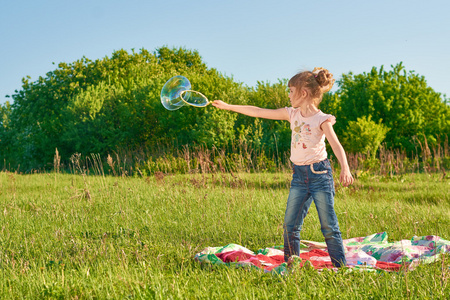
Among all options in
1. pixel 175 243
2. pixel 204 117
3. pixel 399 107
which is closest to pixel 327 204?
pixel 175 243

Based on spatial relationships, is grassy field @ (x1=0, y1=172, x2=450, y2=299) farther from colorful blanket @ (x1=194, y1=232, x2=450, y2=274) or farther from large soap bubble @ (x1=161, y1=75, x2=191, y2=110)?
large soap bubble @ (x1=161, y1=75, x2=191, y2=110)

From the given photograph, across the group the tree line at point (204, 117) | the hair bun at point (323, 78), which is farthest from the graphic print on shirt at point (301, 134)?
the tree line at point (204, 117)

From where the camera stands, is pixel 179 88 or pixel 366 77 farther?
pixel 366 77

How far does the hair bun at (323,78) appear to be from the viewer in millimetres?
3701

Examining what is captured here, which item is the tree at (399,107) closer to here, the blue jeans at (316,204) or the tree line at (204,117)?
the tree line at (204,117)

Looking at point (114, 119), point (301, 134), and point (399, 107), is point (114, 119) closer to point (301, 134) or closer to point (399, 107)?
point (399, 107)

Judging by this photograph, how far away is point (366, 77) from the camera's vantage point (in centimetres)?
1658

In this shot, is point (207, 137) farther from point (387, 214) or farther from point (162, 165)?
point (387, 214)

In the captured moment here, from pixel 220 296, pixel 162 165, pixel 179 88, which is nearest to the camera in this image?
pixel 220 296

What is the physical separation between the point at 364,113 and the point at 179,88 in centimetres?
1257

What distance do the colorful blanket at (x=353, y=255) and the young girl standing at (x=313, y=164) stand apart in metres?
0.28

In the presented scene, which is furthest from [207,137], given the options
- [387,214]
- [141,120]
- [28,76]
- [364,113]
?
[28,76]

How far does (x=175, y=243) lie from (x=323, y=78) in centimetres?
243

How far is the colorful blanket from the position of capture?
11.9ft
